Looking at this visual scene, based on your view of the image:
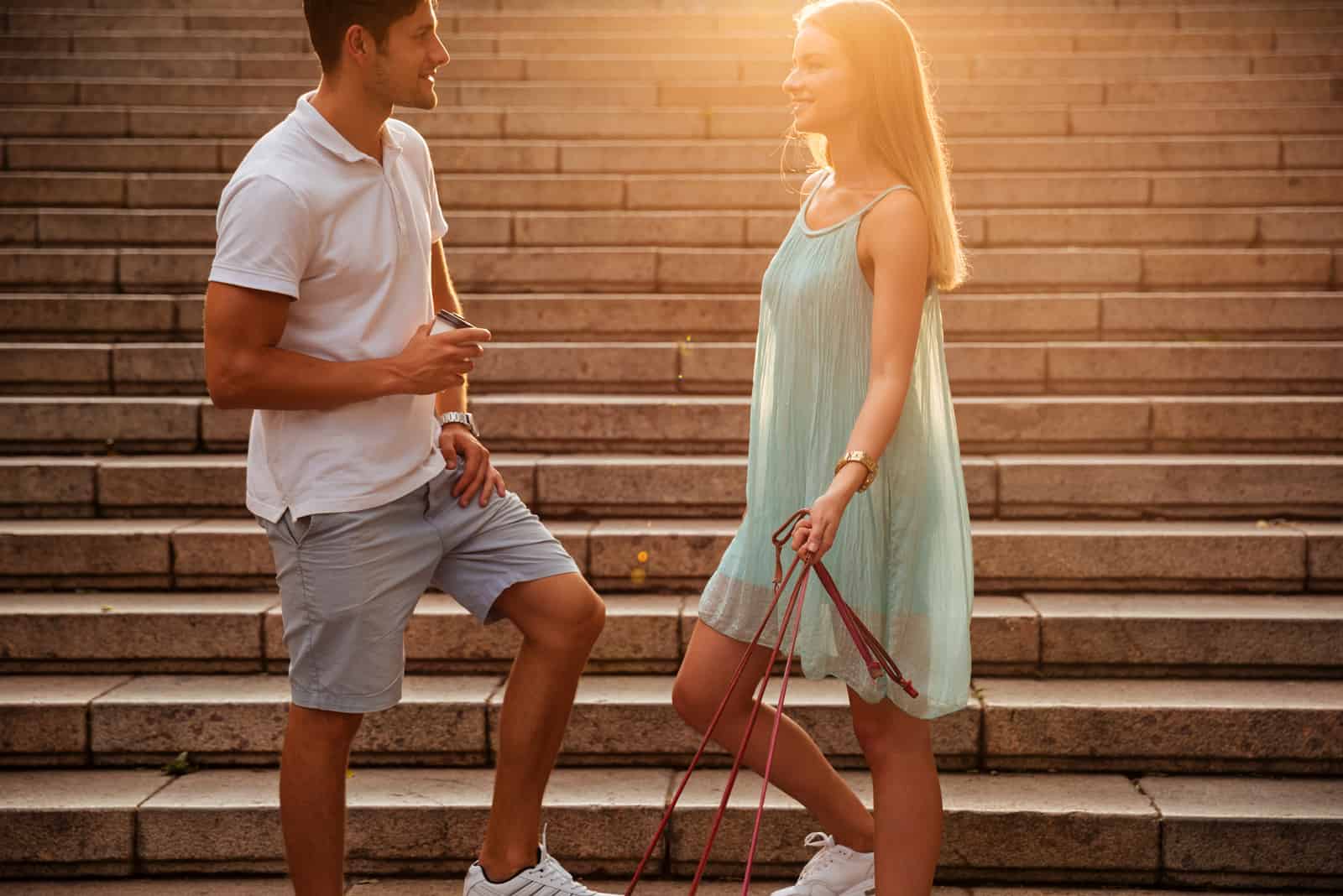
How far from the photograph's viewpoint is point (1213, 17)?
28.9 ft

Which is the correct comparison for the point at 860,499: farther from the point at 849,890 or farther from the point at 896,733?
the point at 849,890

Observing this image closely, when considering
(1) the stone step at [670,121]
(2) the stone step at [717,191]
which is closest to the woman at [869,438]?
(2) the stone step at [717,191]

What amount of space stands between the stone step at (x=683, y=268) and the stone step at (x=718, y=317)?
18 cm

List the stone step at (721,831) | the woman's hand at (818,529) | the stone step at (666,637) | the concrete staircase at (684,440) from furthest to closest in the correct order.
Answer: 1. the stone step at (666,637)
2. the concrete staircase at (684,440)
3. the stone step at (721,831)
4. the woman's hand at (818,529)

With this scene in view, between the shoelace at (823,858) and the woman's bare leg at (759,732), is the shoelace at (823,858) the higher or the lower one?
the lower one

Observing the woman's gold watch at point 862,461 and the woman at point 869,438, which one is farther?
the woman at point 869,438

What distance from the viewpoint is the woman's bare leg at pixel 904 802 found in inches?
107

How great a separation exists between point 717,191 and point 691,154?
415mm

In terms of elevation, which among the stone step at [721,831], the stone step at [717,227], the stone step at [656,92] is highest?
the stone step at [656,92]

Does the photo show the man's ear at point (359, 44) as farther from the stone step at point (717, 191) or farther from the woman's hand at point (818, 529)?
the stone step at point (717, 191)

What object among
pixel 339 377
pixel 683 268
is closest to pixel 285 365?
pixel 339 377

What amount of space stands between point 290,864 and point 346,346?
1086 millimetres

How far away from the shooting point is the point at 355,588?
2656 mm

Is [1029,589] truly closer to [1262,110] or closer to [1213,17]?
[1262,110]
